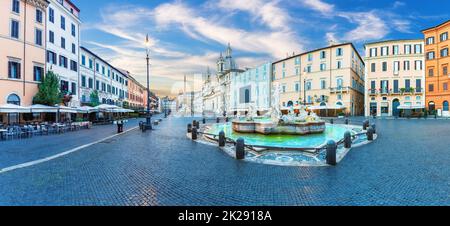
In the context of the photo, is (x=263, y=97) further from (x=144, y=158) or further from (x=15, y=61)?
(x=144, y=158)

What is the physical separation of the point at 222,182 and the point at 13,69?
28596 millimetres

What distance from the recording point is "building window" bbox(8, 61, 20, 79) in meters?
22.4

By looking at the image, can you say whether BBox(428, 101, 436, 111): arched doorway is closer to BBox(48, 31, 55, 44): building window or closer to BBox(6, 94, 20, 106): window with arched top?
BBox(48, 31, 55, 44): building window

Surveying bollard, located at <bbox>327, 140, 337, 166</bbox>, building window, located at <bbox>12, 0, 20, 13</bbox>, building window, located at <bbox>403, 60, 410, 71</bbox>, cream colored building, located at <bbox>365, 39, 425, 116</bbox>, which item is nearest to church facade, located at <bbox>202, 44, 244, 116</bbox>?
cream colored building, located at <bbox>365, 39, 425, 116</bbox>

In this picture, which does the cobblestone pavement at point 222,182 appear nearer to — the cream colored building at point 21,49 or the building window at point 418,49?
the cream colored building at point 21,49

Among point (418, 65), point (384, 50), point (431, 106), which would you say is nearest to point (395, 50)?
point (384, 50)

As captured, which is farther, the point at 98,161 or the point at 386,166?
the point at 98,161

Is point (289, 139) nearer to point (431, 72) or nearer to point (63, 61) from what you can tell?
point (63, 61)

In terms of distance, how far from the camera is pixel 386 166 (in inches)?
279

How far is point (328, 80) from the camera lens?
49688mm

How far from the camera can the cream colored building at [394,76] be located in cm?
4616

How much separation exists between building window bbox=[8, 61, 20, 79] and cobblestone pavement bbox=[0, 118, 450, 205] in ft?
72.0

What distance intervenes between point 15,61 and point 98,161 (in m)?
23.9
